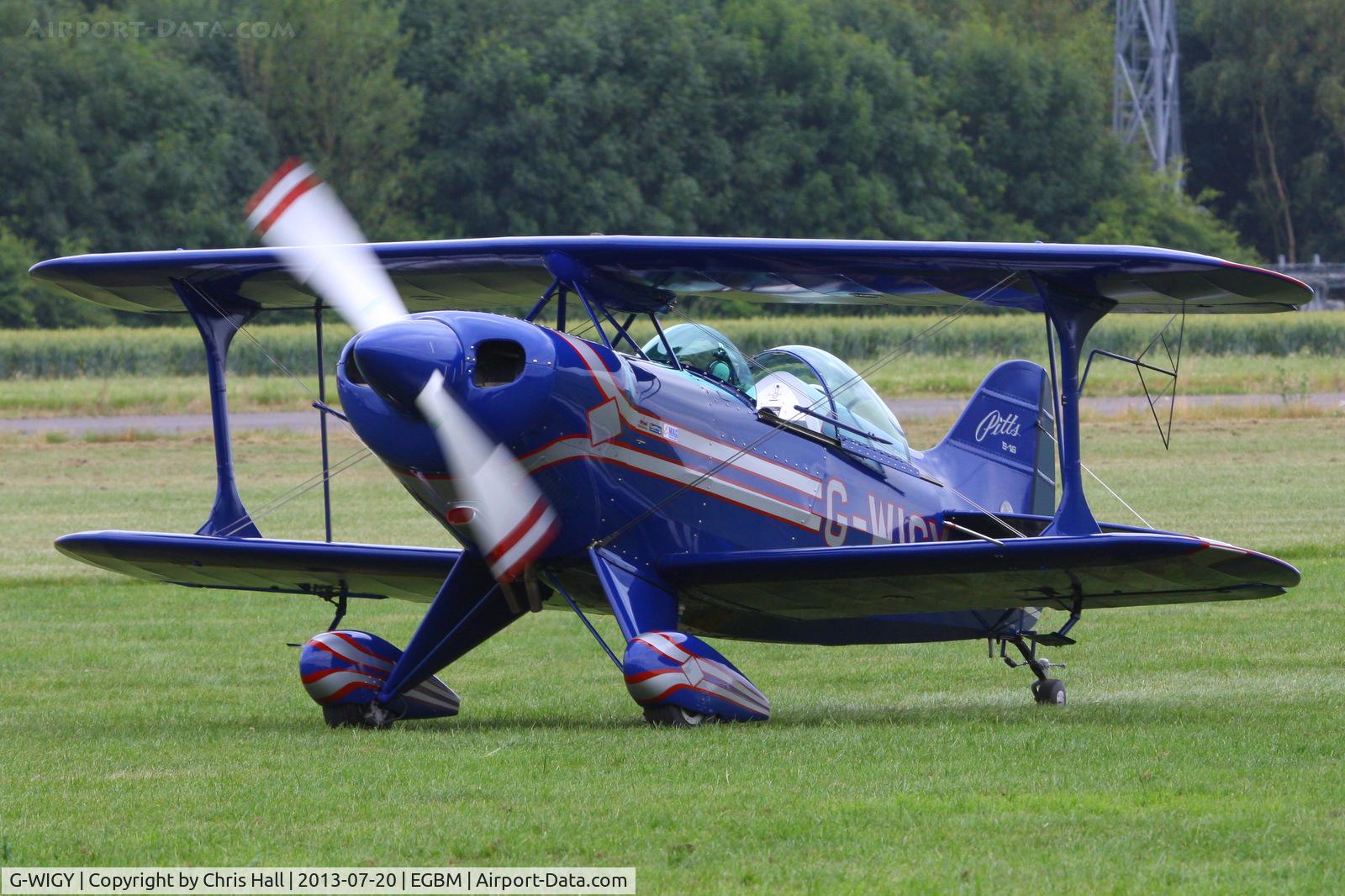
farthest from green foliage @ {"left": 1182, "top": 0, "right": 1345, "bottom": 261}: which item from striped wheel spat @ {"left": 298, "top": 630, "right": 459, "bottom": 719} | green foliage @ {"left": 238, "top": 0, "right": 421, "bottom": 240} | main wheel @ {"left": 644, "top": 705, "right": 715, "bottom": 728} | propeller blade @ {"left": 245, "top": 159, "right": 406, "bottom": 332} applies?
main wheel @ {"left": 644, "top": 705, "right": 715, "bottom": 728}

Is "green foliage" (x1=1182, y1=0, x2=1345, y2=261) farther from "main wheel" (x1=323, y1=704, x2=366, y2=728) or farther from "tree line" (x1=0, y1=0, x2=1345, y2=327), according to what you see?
"main wheel" (x1=323, y1=704, x2=366, y2=728)

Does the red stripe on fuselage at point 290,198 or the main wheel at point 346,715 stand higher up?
the red stripe on fuselage at point 290,198

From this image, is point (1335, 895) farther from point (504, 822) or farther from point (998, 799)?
point (504, 822)

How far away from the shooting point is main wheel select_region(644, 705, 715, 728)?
9758mm

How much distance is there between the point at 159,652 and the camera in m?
15.0

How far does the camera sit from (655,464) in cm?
1036

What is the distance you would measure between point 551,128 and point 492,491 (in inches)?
2067

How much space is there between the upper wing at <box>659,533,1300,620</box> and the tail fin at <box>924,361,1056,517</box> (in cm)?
226

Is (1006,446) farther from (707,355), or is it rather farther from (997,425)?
(707,355)

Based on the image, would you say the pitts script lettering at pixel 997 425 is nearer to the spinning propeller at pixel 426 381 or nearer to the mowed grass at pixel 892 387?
the spinning propeller at pixel 426 381

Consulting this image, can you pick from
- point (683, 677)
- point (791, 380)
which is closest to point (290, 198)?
point (791, 380)

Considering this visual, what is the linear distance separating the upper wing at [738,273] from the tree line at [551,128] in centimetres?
4349

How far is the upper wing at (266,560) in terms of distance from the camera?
11.5 m

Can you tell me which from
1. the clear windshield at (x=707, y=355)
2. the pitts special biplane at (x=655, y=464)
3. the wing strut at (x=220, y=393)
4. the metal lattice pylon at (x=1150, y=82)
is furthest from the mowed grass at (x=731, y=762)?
the metal lattice pylon at (x=1150, y=82)
